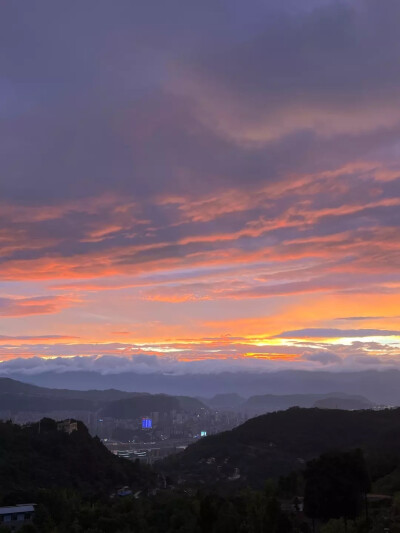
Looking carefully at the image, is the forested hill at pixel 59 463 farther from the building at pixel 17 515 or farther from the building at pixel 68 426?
the building at pixel 17 515

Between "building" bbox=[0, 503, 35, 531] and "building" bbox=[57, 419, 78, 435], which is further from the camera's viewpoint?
"building" bbox=[57, 419, 78, 435]

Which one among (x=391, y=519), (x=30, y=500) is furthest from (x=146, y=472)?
(x=391, y=519)

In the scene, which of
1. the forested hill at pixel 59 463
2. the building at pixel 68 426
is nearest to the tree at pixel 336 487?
the forested hill at pixel 59 463

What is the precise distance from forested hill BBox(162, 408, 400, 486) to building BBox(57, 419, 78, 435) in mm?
19495

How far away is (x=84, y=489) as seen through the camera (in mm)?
76875

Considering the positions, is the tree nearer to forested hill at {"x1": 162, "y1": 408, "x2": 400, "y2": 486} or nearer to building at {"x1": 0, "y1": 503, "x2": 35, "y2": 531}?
building at {"x1": 0, "y1": 503, "x2": 35, "y2": 531}

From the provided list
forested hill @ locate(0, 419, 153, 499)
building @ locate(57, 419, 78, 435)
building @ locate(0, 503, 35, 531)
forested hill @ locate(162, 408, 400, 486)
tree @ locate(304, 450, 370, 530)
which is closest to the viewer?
tree @ locate(304, 450, 370, 530)

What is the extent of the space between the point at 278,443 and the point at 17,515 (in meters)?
69.9

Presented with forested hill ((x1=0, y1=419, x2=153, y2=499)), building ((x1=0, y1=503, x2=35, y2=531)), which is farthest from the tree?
forested hill ((x1=0, y1=419, x2=153, y2=499))

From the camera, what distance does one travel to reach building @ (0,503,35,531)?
53094 millimetres

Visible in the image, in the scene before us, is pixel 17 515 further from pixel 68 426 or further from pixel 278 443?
pixel 278 443

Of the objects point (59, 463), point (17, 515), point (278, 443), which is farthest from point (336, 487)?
point (278, 443)

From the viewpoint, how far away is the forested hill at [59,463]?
7612 centimetres

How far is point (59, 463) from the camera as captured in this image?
84.8 m
